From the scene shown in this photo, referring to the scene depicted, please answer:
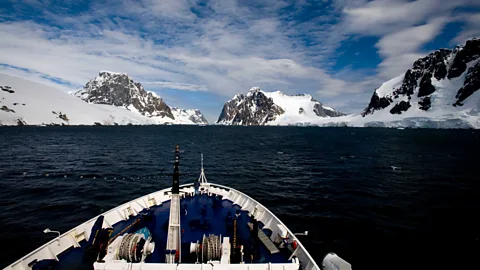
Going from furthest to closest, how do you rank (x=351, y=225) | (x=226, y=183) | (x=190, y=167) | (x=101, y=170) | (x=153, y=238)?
(x=190, y=167)
(x=101, y=170)
(x=226, y=183)
(x=351, y=225)
(x=153, y=238)

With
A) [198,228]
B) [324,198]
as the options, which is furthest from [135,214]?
[324,198]

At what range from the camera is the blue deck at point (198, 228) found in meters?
15.2

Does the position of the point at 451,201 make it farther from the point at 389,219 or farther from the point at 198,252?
the point at 198,252

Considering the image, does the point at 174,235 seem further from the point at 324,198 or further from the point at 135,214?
the point at 324,198

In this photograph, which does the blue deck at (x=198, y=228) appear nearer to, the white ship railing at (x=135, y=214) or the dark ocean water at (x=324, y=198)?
the white ship railing at (x=135, y=214)

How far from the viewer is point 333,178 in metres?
50.2

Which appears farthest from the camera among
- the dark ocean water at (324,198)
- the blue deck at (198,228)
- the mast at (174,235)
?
the dark ocean water at (324,198)

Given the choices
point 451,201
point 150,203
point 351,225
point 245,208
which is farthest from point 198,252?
point 451,201

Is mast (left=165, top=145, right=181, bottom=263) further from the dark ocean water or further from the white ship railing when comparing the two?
the dark ocean water

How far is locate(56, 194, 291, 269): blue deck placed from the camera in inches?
600

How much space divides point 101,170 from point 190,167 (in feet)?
67.7

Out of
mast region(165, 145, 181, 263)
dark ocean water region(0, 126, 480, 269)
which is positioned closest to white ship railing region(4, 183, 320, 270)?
mast region(165, 145, 181, 263)

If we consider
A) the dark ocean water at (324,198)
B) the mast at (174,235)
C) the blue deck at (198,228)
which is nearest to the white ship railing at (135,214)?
the blue deck at (198,228)

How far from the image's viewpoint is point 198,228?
19594 millimetres
